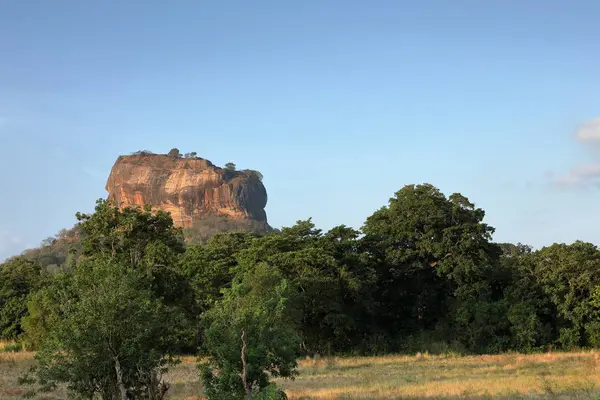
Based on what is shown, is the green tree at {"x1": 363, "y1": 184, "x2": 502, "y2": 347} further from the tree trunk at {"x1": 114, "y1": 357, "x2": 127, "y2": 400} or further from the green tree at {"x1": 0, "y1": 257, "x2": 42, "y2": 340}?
the tree trunk at {"x1": 114, "y1": 357, "x2": 127, "y2": 400}

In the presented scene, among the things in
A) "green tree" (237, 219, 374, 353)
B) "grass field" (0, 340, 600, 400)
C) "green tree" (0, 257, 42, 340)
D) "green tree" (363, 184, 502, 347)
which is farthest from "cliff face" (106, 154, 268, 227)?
"grass field" (0, 340, 600, 400)

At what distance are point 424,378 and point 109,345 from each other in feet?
54.1

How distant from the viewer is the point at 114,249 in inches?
1187

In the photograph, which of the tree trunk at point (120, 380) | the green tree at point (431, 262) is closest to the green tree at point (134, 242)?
the tree trunk at point (120, 380)

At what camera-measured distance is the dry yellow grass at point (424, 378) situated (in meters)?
21.3

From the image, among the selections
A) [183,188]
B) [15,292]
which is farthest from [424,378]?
[183,188]

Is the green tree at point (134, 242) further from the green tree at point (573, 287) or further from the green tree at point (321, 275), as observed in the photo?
the green tree at point (573, 287)

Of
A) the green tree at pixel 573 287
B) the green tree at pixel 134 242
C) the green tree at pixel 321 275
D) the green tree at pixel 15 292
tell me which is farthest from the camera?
the green tree at pixel 15 292

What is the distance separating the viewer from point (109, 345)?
1584cm

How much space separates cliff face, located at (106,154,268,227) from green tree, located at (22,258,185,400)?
514 feet

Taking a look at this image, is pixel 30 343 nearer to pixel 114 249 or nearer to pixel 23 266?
pixel 23 266

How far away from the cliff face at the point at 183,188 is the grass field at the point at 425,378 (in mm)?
136995

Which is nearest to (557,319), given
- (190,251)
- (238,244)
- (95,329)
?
(238,244)

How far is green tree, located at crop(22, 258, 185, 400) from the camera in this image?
15688mm
